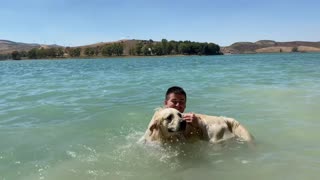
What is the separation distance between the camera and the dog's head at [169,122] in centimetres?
623

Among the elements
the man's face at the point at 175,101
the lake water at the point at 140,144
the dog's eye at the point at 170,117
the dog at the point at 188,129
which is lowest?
the lake water at the point at 140,144

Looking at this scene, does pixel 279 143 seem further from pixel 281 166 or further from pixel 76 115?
pixel 76 115

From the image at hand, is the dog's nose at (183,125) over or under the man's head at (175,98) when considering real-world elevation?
under

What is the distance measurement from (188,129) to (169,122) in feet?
2.61

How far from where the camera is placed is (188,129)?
6.96m

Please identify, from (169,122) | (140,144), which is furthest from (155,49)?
(169,122)

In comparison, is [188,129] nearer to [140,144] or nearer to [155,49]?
[140,144]

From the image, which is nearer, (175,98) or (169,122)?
(169,122)

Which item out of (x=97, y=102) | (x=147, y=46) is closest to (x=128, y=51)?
(x=147, y=46)

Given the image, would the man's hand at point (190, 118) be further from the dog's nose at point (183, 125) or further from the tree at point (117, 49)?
the tree at point (117, 49)

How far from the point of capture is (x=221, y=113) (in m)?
11.4

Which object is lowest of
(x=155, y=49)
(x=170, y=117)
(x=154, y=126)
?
(x=155, y=49)

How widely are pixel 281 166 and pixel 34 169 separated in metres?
3.76

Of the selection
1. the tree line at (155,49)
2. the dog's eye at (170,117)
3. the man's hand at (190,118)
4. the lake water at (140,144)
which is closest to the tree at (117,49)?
the tree line at (155,49)
